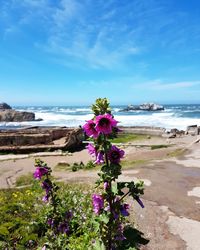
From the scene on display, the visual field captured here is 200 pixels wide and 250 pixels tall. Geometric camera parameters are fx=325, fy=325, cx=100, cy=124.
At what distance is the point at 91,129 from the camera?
3242 millimetres

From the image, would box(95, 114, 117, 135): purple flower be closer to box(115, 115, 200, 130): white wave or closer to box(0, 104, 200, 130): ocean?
box(0, 104, 200, 130): ocean

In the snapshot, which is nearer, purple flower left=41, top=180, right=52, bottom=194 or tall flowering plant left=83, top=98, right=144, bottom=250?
tall flowering plant left=83, top=98, right=144, bottom=250

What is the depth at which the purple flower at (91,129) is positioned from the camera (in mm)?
3215

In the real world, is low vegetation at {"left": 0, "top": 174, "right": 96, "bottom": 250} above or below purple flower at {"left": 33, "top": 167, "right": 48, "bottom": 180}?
below

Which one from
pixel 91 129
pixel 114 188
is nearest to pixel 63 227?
pixel 114 188

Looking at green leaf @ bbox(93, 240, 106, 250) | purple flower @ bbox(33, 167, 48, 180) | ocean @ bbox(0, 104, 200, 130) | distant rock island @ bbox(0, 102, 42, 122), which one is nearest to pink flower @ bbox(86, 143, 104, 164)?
green leaf @ bbox(93, 240, 106, 250)

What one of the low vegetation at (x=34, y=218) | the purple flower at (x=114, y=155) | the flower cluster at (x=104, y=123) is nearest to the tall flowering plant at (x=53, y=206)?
the low vegetation at (x=34, y=218)

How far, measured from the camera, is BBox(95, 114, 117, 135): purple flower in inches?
123

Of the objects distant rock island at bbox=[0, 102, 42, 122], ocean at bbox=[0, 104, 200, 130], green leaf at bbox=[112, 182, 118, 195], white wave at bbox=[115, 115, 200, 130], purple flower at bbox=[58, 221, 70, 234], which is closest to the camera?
green leaf at bbox=[112, 182, 118, 195]

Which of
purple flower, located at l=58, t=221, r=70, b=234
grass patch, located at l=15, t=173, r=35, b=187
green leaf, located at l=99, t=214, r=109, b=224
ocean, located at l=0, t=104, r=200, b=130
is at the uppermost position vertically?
green leaf, located at l=99, t=214, r=109, b=224

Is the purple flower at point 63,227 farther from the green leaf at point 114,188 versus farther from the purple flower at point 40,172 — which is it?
the green leaf at point 114,188

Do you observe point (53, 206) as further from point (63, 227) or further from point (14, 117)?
point (14, 117)

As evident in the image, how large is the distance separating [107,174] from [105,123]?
0.55 metres

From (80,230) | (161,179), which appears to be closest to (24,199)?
(80,230)
